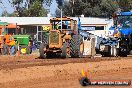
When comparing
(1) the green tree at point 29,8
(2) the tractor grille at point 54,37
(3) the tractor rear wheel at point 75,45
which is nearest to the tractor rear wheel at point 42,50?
(2) the tractor grille at point 54,37

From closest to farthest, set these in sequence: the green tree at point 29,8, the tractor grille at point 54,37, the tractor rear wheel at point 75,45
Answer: the tractor rear wheel at point 75,45 < the tractor grille at point 54,37 < the green tree at point 29,8

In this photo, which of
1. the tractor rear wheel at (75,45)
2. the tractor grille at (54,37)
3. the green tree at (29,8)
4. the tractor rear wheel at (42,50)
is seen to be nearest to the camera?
the tractor rear wheel at (75,45)

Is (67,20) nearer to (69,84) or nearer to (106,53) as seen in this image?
(106,53)

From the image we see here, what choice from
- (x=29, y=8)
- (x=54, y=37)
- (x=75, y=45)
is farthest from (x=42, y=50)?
(x=29, y=8)

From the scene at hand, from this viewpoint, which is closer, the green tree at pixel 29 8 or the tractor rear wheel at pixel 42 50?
the tractor rear wheel at pixel 42 50

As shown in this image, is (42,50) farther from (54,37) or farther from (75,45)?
(75,45)

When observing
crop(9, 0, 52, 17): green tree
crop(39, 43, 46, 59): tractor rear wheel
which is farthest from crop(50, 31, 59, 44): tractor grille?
crop(9, 0, 52, 17): green tree

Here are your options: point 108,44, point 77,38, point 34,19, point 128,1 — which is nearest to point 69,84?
point 77,38

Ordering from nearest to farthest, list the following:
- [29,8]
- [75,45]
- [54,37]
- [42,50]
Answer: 1. [75,45]
2. [54,37]
3. [42,50]
4. [29,8]

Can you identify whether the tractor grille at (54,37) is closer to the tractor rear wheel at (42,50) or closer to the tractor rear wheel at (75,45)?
the tractor rear wheel at (42,50)

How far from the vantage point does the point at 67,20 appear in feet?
77.6

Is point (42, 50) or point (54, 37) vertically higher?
point (54, 37)

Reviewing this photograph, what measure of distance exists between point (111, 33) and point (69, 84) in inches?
624

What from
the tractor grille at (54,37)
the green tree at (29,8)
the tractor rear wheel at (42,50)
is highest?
the green tree at (29,8)
